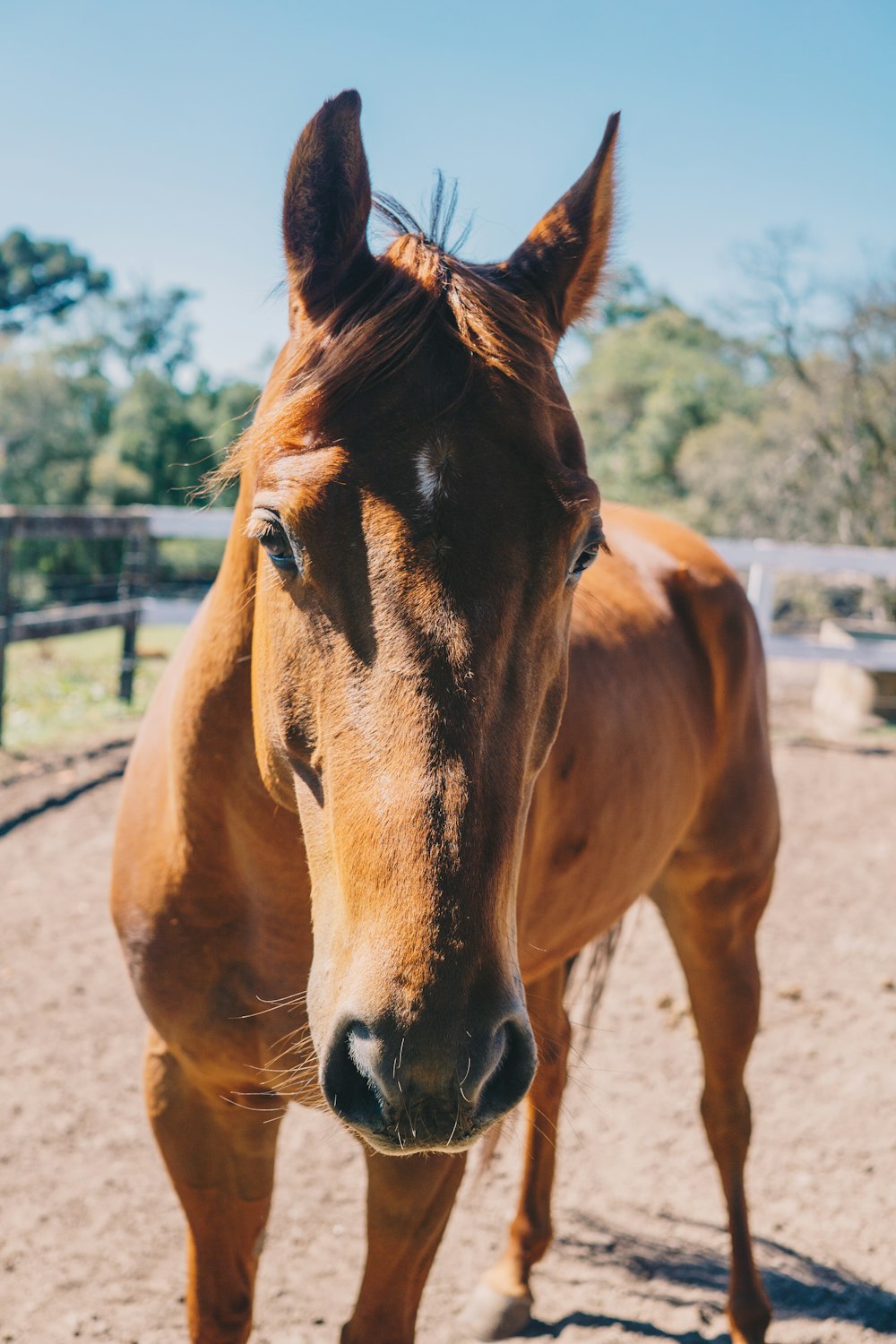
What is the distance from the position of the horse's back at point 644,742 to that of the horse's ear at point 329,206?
102cm

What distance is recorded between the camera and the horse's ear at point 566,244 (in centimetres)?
168

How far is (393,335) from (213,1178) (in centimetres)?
173

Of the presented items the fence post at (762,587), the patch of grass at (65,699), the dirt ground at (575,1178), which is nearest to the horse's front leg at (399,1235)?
the dirt ground at (575,1178)

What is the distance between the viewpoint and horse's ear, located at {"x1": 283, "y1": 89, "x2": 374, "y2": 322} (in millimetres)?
1517

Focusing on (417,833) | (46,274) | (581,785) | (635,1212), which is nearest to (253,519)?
(417,833)

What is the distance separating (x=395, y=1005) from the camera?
3.52 feet

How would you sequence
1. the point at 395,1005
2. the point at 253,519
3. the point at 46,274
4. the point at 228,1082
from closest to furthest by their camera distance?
the point at 395,1005
the point at 253,519
the point at 228,1082
the point at 46,274

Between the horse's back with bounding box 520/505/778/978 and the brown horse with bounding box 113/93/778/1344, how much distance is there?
17mm

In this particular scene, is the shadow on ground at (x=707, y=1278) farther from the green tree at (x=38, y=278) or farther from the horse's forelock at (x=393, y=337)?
the green tree at (x=38, y=278)

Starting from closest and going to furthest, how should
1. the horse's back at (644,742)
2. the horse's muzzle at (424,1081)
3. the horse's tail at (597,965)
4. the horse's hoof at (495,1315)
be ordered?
the horse's muzzle at (424,1081)
the horse's back at (644,742)
the horse's hoof at (495,1315)
the horse's tail at (597,965)

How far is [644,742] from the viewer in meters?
2.58

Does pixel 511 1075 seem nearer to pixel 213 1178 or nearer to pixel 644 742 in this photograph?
pixel 213 1178

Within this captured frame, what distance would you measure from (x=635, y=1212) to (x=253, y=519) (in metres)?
2.85

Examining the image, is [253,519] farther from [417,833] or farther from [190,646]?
[190,646]
